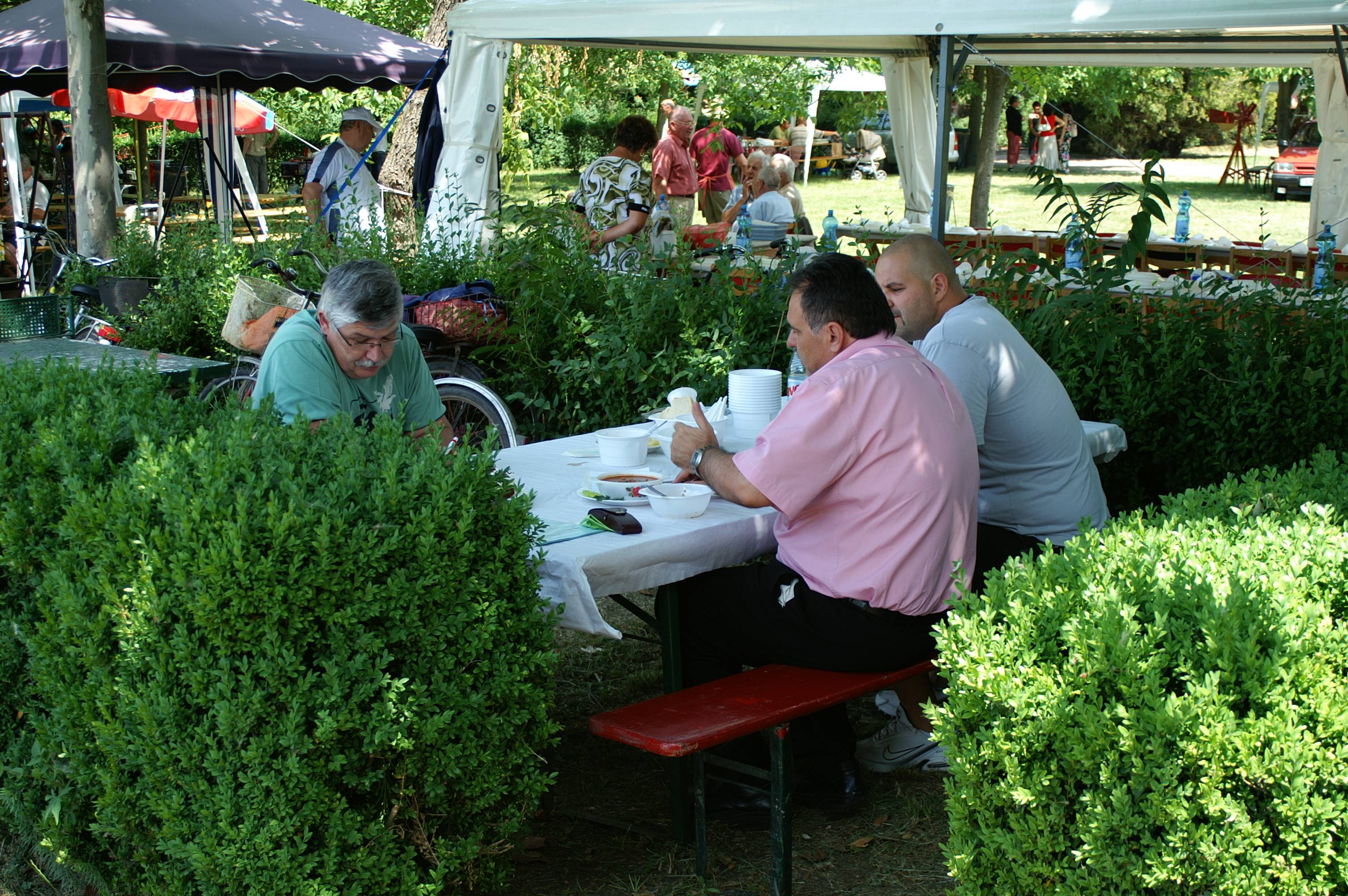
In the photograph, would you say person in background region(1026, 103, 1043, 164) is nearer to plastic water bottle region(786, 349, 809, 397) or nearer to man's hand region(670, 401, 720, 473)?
plastic water bottle region(786, 349, 809, 397)

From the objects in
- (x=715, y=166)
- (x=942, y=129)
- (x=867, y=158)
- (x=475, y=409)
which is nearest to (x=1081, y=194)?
(x=867, y=158)

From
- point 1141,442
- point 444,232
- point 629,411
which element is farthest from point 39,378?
point 444,232

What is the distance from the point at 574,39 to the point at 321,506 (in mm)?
6025

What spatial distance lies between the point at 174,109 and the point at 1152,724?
719 inches

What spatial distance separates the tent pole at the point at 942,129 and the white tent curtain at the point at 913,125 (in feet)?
12.9

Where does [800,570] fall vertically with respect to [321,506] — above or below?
below

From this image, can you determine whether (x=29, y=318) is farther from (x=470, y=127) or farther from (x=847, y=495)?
(x=847, y=495)

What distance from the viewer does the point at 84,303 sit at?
691 centimetres

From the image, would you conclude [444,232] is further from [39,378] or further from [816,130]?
[816,130]

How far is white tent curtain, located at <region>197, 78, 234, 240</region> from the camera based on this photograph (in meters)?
11.5

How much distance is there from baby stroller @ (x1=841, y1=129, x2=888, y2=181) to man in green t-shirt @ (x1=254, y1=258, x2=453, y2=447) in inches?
1080

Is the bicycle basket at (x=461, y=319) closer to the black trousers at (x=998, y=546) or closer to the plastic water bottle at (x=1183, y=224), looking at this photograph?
the black trousers at (x=998, y=546)

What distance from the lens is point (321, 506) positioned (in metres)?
2.37

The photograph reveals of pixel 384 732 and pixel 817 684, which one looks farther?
pixel 817 684
